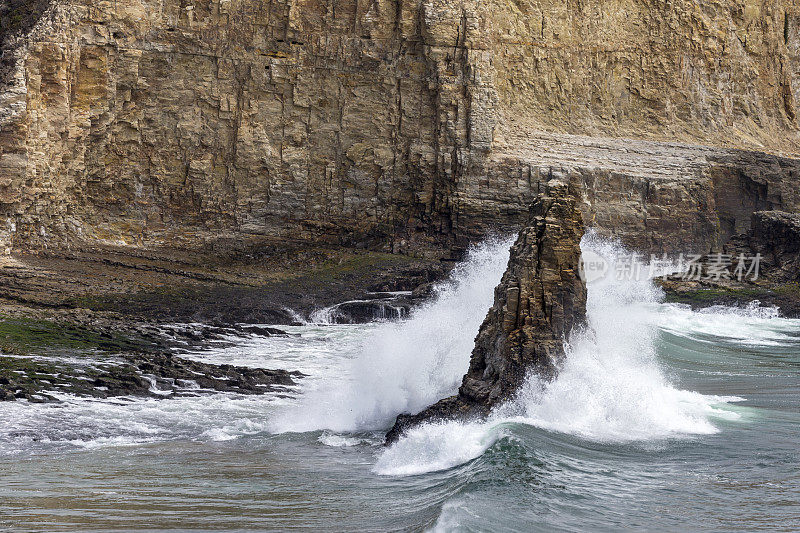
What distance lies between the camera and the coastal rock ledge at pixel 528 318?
37.7ft

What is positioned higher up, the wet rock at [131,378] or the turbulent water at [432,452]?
the turbulent water at [432,452]

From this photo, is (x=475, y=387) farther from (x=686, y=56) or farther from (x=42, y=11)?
(x=686, y=56)

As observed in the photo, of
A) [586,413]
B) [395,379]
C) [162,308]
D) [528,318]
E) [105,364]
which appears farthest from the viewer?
[162,308]

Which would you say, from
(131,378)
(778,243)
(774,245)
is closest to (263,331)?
(131,378)

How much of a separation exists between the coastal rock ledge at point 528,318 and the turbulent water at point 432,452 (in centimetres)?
28

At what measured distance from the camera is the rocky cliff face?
29.7 m

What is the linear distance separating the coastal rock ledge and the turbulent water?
0.91 ft

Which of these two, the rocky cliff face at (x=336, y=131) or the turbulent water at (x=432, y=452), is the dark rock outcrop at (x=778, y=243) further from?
the turbulent water at (x=432, y=452)

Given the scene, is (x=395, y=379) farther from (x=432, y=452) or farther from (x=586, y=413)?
(x=432, y=452)

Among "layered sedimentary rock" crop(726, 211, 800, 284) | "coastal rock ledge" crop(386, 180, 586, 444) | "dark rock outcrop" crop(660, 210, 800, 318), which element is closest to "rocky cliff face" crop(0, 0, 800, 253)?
"layered sedimentary rock" crop(726, 211, 800, 284)

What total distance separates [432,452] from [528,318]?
221 centimetres

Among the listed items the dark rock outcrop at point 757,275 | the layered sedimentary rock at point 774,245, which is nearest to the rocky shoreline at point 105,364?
the dark rock outcrop at point 757,275

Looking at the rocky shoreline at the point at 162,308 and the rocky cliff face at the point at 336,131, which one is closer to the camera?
the rocky shoreline at the point at 162,308

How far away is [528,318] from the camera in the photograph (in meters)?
11.8
